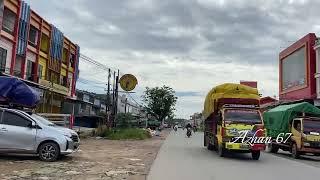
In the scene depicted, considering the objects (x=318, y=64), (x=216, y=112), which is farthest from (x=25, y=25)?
(x=318, y=64)

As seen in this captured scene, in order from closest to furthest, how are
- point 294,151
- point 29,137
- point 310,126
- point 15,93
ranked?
point 29,137 → point 15,93 → point 310,126 → point 294,151

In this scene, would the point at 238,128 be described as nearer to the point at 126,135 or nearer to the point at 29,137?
the point at 29,137

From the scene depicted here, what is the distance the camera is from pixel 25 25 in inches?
1372

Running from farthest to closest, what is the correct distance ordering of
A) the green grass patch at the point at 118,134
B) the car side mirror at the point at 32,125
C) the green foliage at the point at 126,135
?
the green grass patch at the point at 118,134, the green foliage at the point at 126,135, the car side mirror at the point at 32,125

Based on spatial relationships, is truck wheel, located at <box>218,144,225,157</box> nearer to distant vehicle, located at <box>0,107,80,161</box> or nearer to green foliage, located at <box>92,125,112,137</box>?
distant vehicle, located at <box>0,107,80,161</box>

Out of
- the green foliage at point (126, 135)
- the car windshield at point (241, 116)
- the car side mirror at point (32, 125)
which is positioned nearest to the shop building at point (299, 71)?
the green foliage at point (126, 135)

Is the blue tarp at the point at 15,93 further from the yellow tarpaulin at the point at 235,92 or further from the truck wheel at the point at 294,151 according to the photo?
the truck wheel at the point at 294,151

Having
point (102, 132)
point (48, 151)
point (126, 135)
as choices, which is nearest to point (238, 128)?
point (48, 151)

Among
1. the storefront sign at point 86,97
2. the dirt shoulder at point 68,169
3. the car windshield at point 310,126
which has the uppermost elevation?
the storefront sign at point 86,97

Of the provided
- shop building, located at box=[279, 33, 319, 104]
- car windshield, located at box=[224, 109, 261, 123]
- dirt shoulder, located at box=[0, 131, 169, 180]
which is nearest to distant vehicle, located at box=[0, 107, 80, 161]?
dirt shoulder, located at box=[0, 131, 169, 180]

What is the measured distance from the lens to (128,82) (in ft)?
145

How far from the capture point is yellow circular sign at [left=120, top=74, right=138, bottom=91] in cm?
4402

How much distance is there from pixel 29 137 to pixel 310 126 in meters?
13.7

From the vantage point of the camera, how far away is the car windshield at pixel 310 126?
2298cm
